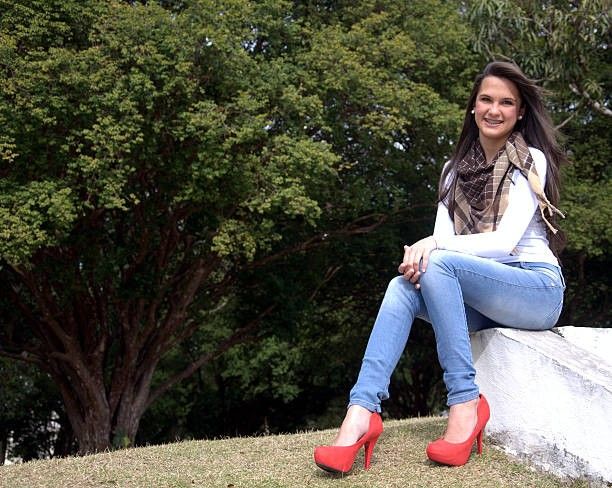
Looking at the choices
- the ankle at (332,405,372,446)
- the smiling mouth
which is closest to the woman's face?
the smiling mouth

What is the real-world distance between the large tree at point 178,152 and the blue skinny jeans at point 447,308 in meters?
8.52

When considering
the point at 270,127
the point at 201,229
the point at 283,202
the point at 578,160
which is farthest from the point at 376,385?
the point at 578,160

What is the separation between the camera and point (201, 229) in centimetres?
1544

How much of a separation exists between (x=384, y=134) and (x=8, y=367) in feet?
44.9

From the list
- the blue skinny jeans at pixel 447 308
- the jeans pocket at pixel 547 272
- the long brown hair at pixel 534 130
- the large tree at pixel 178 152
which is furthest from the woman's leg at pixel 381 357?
the large tree at pixel 178 152

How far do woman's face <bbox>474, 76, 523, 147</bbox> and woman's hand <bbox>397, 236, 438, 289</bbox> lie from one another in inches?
33.6

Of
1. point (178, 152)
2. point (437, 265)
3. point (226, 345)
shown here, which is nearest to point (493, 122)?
point (437, 265)

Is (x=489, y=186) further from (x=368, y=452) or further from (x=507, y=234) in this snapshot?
(x=368, y=452)

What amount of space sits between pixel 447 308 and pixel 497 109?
122 centimetres

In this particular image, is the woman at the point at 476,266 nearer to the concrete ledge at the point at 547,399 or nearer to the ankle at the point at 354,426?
the ankle at the point at 354,426

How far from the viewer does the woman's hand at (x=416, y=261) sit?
400 centimetres

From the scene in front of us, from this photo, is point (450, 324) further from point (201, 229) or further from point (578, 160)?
point (578, 160)

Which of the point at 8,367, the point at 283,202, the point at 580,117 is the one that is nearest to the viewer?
the point at 283,202

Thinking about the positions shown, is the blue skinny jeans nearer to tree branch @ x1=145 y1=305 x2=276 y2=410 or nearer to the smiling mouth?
the smiling mouth
